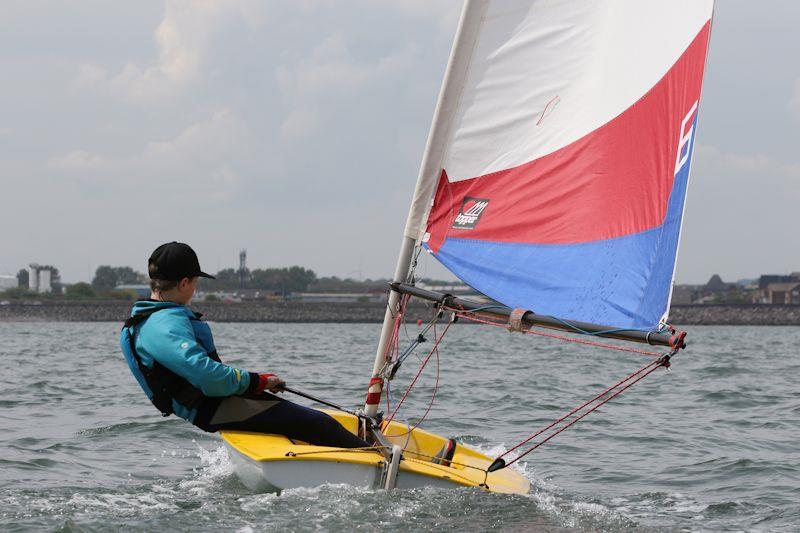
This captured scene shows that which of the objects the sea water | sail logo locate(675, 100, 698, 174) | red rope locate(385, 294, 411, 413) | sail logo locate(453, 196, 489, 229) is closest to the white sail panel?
sail logo locate(453, 196, 489, 229)

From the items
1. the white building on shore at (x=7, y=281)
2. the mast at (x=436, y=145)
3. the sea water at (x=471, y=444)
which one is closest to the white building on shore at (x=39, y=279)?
the white building on shore at (x=7, y=281)

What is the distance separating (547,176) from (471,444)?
140 inches

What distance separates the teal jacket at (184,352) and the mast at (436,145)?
1.20m

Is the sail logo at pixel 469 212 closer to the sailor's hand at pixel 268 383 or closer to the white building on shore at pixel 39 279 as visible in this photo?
the sailor's hand at pixel 268 383

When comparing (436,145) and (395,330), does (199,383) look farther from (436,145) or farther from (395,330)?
(436,145)

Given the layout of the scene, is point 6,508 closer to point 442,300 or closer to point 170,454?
point 170,454

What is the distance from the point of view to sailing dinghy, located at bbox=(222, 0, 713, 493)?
232 inches

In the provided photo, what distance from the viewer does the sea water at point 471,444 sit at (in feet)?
18.4

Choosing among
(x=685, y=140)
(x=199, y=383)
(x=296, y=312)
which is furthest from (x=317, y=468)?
(x=296, y=312)

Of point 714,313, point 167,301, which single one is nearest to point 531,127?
point 167,301

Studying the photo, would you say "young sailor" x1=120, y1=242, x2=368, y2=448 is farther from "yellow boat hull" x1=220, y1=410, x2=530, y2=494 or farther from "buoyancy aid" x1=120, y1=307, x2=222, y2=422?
"yellow boat hull" x1=220, y1=410, x2=530, y2=494

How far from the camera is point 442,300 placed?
6316 millimetres

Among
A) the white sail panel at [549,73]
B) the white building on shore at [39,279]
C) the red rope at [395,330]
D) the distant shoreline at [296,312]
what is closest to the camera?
the white sail panel at [549,73]

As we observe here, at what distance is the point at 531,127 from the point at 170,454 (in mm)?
4201
